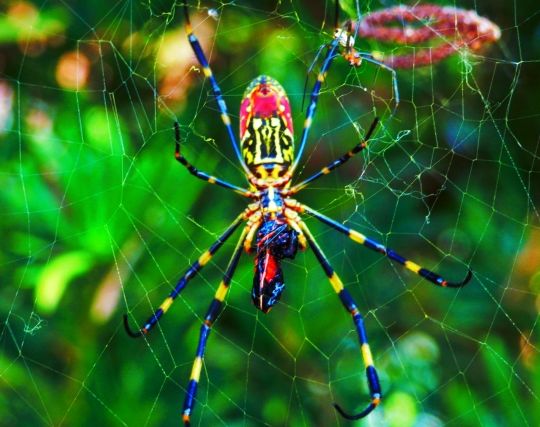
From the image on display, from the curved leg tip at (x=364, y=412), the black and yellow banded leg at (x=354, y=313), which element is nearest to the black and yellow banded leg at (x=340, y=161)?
the black and yellow banded leg at (x=354, y=313)

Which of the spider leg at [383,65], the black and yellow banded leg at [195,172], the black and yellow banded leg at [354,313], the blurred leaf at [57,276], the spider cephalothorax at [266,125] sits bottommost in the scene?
the black and yellow banded leg at [354,313]

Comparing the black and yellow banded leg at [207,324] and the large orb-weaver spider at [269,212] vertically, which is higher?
the large orb-weaver spider at [269,212]

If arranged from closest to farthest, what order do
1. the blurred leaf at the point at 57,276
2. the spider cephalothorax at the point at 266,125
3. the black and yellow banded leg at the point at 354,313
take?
the blurred leaf at the point at 57,276 → the spider cephalothorax at the point at 266,125 → the black and yellow banded leg at the point at 354,313

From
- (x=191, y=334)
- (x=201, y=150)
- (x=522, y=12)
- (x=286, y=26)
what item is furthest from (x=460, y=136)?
(x=191, y=334)

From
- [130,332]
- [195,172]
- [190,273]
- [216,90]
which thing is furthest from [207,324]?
[216,90]

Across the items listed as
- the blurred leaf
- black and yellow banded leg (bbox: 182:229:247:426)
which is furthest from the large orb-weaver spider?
the blurred leaf

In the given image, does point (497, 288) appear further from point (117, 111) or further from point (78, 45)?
point (78, 45)

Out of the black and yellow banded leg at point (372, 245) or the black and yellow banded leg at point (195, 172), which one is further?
the black and yellow banded leg at point (372, 245)

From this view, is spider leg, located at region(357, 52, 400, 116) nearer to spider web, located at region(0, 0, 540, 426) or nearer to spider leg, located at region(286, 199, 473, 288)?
spider web, located at region(0, 0, 540, 426)

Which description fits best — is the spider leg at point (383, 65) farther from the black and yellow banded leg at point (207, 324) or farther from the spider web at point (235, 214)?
the black and yellow banded leg at point (207, 324)

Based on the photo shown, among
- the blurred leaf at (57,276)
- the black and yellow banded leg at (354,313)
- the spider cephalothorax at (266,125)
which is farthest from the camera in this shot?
the black and yellow banded leg at (354,313)
